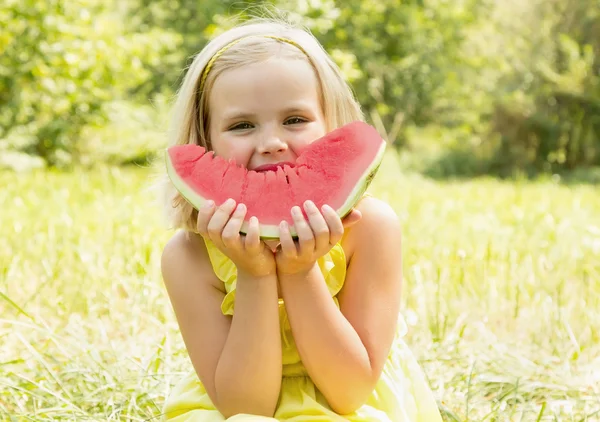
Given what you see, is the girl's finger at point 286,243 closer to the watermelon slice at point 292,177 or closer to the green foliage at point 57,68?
the watermelon slice at point 292,177

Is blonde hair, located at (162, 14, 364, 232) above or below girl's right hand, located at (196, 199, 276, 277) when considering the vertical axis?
above

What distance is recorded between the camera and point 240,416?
153 centimetres

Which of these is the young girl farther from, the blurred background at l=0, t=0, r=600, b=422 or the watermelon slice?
the blurred background at l=0, t=0, r=600, b=422

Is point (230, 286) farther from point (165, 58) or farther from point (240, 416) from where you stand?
point (165, 58)

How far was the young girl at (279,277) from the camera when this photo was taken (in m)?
1.58

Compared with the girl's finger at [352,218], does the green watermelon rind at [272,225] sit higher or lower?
higher

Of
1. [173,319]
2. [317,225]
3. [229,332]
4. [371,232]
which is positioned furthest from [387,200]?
[317,225]

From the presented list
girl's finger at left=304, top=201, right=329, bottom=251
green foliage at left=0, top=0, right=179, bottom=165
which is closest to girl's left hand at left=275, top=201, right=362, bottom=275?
girl's finger at left=304, top=201, right=329, bottom=251

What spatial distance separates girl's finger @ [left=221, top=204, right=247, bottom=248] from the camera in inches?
58.4

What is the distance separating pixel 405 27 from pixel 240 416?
1482 cm

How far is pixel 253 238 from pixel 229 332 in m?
0.28

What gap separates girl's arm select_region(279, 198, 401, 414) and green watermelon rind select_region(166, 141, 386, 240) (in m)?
0.12

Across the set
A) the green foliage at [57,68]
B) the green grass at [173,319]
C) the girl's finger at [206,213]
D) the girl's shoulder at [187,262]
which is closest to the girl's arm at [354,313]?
the girl's finger at [206,213]

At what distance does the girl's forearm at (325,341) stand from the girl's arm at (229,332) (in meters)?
0.05
